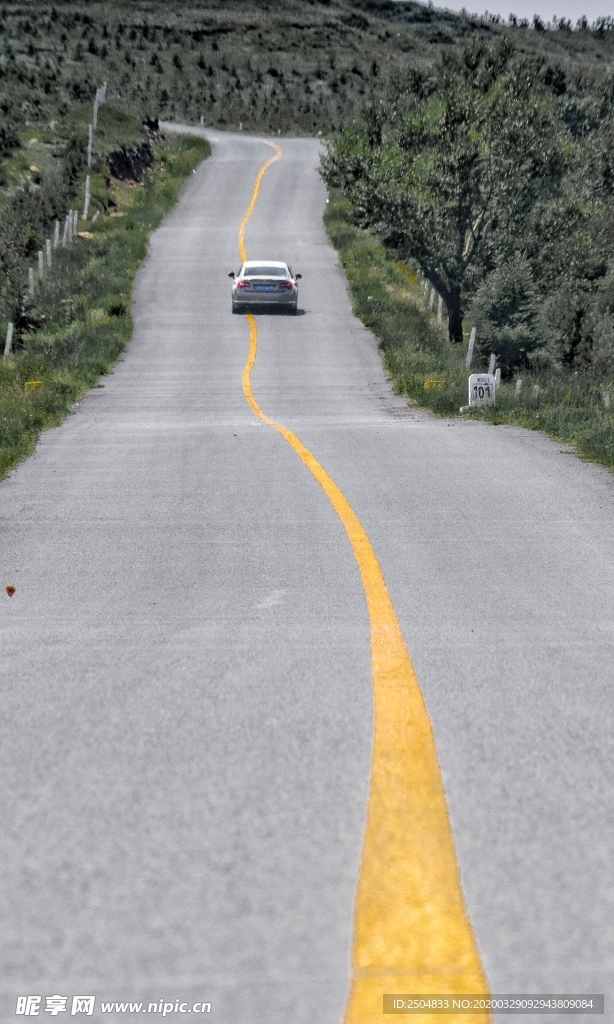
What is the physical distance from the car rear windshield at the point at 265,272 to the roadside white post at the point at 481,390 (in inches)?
834

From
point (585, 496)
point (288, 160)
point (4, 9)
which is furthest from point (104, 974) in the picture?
point (4, 9)

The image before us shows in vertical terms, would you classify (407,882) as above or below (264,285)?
below

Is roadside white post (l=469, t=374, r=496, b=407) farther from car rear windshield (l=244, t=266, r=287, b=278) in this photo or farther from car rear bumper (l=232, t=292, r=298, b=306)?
car rear windshield (l=244, t=266, r=287, b=278)

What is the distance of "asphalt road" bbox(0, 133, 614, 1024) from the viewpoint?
247cm

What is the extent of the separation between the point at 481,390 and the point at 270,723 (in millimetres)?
16907

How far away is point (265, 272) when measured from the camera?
4022 centimetres

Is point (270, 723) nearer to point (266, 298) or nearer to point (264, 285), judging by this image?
point (266, 298)

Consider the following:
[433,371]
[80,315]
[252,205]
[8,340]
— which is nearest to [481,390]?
[433,371]

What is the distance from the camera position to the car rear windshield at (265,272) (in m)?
40.1

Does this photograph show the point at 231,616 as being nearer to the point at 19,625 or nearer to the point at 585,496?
the point at 19,625

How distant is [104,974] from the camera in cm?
236

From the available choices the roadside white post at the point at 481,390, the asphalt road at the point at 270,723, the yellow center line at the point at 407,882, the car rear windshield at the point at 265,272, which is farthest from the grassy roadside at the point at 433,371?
the yellow center line at the point at 407,882

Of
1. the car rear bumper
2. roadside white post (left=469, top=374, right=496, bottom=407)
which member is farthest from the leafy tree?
roadside white post (left=469, top=374, right=496, bottom=407)

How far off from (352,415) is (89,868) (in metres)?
19.8
